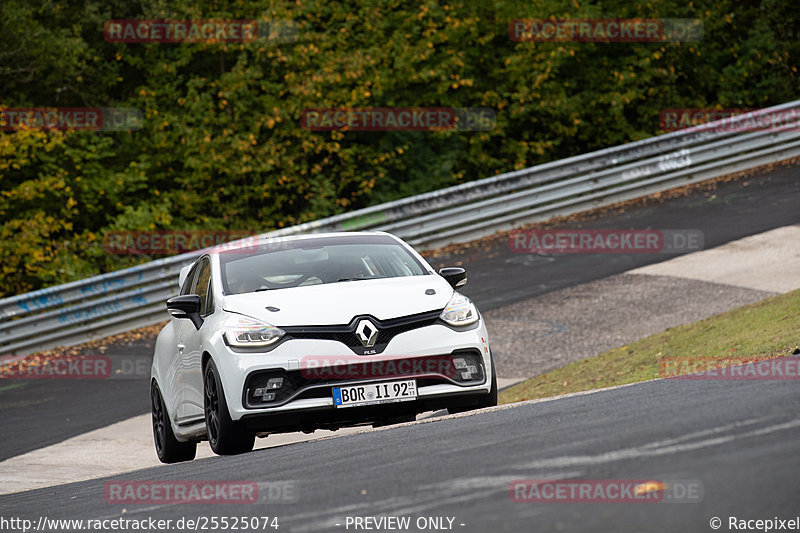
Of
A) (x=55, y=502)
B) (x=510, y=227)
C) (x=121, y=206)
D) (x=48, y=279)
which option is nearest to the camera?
(x=55, y=502)

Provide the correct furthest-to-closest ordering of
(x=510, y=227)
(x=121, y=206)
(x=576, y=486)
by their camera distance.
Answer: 1. (x=121, y=206)
2. (x=510, y=227)
3. (x=576, y=486)

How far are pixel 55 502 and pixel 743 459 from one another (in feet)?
15.5

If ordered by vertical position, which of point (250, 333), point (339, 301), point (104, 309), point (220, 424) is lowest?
point (104, 309)

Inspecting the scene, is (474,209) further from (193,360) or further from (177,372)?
(193,360)

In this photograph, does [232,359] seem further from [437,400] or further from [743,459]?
[743,459]

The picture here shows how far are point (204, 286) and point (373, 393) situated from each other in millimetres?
2129

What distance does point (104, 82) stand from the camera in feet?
85.7

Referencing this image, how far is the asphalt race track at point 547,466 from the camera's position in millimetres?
4242

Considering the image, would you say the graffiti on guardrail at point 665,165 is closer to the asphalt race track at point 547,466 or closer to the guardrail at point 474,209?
the guardrail at point 474,209

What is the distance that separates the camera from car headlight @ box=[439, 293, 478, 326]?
26.3ft

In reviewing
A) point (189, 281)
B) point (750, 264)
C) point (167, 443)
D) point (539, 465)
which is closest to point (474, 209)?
Answer: point (750, 264)

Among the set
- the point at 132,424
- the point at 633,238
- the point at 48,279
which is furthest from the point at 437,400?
the point at 48,279

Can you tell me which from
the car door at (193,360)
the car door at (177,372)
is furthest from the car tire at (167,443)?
the car door at (193,360)

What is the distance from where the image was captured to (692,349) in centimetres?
1130
